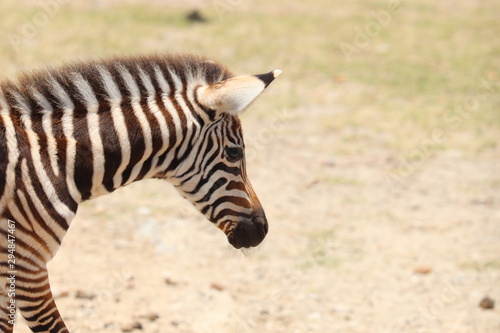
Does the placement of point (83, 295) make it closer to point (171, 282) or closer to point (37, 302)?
point (171, 282)

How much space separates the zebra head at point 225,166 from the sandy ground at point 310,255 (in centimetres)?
34

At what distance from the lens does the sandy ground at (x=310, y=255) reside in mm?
6227

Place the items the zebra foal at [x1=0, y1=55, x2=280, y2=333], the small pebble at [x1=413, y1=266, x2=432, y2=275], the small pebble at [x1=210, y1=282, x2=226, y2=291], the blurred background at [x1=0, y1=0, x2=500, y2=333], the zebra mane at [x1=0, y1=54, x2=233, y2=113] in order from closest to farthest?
the zebra foal at [x1=0, y1=55, x2=280, y2=333], the zebra mane at [x1=0, y1=54, x2=233, y2=113], the blurred background at [x1=0, y1=0, x2=500, y2=333], the small pebble at [x1=210, y1=282, x2=226, y2=291], the small pebble at [x1=413, y1=266, x2=432, y2=275]

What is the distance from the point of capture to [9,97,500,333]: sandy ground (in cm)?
623

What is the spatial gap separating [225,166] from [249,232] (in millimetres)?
496

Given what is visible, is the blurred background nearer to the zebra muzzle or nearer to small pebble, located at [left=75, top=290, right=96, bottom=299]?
small pebble, located at [left=75, top=290, right=96, bottom=299]

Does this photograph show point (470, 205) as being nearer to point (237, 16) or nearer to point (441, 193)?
point (441, 193)

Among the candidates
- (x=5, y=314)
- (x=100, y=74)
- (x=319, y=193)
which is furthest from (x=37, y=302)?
(x=319, y=193)

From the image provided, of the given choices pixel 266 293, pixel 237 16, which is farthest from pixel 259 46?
pixel 266 293

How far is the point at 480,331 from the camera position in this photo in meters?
6.04

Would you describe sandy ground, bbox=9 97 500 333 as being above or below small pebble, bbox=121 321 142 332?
above

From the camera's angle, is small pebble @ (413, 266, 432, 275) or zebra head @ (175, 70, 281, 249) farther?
small pebble @ (413, 266, 432, 275)

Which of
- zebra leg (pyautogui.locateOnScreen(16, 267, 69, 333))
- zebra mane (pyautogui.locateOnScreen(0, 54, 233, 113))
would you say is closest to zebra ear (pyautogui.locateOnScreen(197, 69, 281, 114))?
zebra mane (pyautogui.locateOnScreen(0, 54, 233, 113))

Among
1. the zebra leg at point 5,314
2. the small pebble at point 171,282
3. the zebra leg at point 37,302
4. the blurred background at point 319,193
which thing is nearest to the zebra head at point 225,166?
the blurred background at point 319,193
